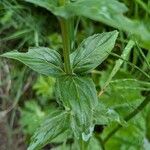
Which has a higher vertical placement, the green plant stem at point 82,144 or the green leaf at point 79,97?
the green leaf at point 79,97

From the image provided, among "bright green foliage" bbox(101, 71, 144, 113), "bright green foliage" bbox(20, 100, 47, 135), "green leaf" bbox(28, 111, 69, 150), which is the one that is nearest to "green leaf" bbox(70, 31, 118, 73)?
"green leaf" bbox(28, 111, 69, 150)

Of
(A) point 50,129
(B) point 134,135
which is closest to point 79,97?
(A) point 50,129

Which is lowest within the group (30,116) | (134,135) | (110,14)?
(30,116)

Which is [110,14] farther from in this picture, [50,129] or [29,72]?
[29,72]

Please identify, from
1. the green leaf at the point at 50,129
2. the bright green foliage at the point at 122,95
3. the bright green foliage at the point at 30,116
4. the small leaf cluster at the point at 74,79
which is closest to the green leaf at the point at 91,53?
the small leaf cluster at the point at 74,79

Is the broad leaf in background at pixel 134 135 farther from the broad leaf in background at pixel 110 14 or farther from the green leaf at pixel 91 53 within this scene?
the broad leaf in background at pixel 110 14

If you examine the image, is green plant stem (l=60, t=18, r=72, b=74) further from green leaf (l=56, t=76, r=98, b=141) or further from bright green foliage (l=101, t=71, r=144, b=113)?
bright green foliage (l=101, t=71, r=144, b=113)
